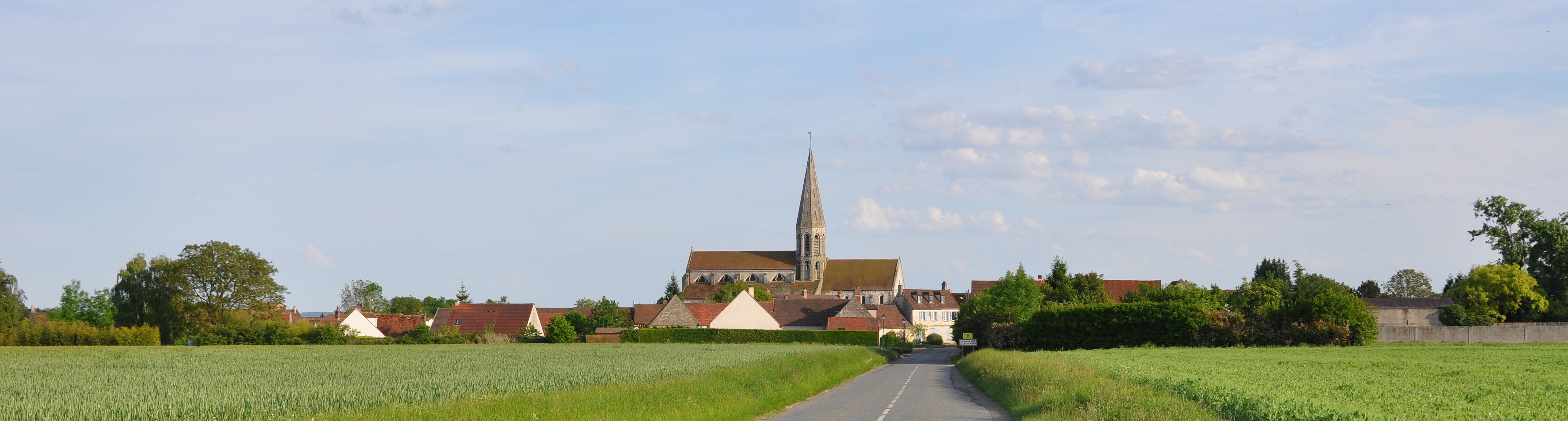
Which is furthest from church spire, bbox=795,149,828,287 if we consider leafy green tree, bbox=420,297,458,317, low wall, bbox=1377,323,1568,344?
low wall, bbox=1377,323,1568,344

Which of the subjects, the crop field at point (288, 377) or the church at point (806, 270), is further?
the church at point (806, 270)

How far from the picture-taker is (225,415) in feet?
46.9

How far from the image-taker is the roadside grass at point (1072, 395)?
1661cm

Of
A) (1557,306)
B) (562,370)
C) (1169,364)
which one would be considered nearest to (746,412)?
(562,370)

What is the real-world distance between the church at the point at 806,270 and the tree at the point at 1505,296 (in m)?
91.0

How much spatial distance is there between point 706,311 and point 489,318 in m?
20.5

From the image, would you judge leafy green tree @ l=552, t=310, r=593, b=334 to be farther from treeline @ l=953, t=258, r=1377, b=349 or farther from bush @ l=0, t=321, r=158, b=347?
treeline @ l=953, t=258, r=1377, b=349

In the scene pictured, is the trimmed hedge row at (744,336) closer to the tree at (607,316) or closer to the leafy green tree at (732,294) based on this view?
the tree at (607,316)

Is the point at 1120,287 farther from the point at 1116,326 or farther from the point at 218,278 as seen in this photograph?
the point at 218,278

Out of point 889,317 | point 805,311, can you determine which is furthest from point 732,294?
point 805,311

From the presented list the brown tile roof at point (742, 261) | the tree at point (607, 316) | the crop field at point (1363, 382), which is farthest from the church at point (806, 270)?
the crop field at point (1363, 382)

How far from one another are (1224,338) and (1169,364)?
24775 millimetres

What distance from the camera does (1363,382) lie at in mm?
21641

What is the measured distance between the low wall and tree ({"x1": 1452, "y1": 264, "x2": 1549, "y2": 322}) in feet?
55.0
